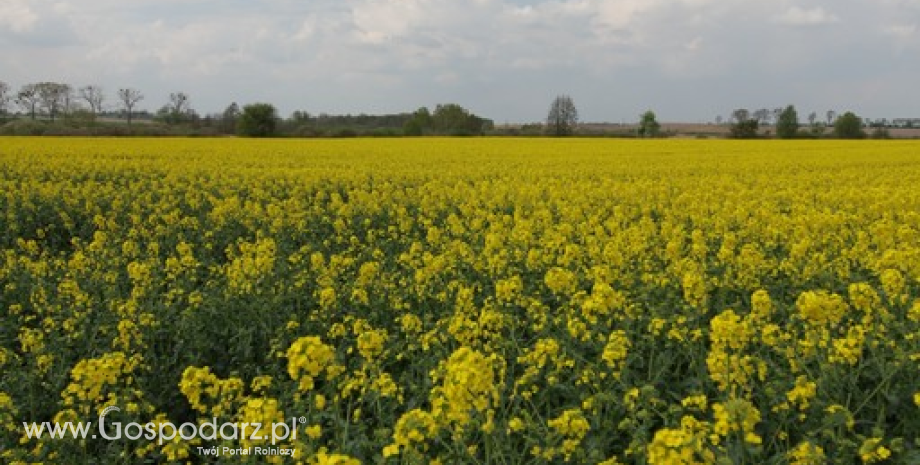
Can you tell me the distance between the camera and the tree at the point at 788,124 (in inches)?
2386

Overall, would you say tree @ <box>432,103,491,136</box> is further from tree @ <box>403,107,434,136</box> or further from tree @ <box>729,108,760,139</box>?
tree @ <box>729,108,760,139</box>

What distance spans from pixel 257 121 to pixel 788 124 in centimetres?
4411

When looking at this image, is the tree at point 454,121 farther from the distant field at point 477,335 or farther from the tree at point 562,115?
the distant field at point 477,335

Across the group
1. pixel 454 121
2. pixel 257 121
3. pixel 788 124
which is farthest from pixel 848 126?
pixel 257 121

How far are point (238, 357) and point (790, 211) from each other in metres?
8.61

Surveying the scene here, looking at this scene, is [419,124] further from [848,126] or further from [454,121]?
[848,126]

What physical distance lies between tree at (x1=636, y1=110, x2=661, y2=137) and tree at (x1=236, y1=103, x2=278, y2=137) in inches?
1184

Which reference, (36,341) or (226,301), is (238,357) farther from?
(36,341)

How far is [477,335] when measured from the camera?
434 cm

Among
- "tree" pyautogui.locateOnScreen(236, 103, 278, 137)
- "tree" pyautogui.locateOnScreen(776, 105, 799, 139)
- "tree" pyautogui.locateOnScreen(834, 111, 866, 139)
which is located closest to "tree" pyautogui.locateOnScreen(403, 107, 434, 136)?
"tree" pyautogui.locateOnScreen(236, 103, 278, 137)

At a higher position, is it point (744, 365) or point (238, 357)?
point (744, 365)

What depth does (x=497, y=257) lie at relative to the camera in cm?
654

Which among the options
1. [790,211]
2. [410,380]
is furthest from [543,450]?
[790,211]

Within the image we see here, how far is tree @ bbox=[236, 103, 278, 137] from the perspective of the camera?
53906 mm
